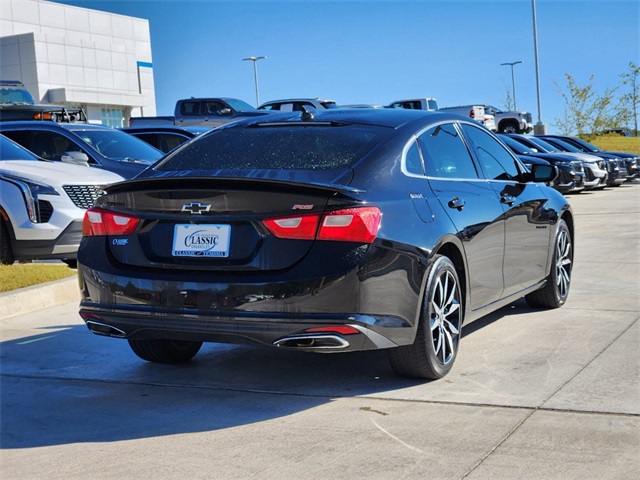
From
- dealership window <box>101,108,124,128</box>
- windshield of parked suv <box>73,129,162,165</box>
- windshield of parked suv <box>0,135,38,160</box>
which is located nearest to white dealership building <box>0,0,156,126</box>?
dealership window <box>101,108,124,128</box>

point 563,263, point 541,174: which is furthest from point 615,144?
point 541,174

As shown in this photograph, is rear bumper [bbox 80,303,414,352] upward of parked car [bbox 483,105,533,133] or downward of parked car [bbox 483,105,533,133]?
downward

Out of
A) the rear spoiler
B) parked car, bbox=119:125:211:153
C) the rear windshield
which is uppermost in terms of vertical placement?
parked car, bbox=119:125:211:153

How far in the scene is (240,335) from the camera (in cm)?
481

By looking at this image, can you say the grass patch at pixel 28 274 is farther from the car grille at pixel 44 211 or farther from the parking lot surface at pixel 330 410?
the parking lot surface at pixel 330 410

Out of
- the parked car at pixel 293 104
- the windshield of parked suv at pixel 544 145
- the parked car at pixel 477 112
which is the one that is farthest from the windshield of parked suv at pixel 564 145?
the parked car at pixel 477 112

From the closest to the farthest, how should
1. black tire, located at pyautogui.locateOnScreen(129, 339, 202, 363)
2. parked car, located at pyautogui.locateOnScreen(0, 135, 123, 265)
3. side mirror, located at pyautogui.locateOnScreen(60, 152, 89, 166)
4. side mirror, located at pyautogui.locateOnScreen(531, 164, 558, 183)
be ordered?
black tire, located at pyautogui.locateOnScreen(129, 339, 202, 363) < side mirror, located at pyautogui.locateOnScreen(531, 164, 558, 183) < parked car, located at pyautogui.locateOnScreen(0, 135, 123, 265) < side mirror, located at pyautogui.locateOnScreen(60, 152, 89, 166)

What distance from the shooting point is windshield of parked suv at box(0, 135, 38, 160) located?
11.3m

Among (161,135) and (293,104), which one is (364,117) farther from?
(293,104)

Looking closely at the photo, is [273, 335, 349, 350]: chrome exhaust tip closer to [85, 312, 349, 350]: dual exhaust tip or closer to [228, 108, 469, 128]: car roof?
[85, 312, 349, 350]: dual exhaust tip

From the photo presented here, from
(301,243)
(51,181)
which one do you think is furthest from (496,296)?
(51,181)

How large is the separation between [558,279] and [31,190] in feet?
18.4

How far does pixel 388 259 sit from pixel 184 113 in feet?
87.9

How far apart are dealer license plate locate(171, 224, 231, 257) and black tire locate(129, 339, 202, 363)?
49.0 inches
